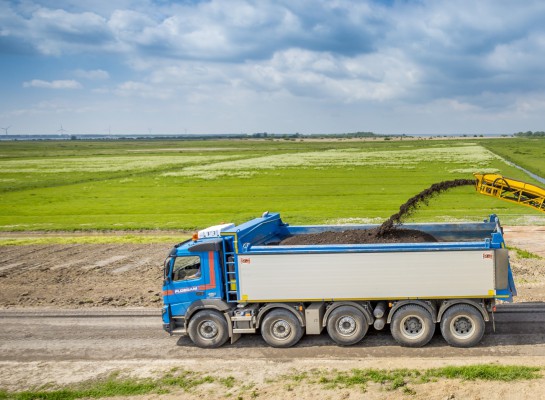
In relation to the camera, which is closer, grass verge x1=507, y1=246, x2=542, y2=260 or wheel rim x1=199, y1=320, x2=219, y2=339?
wheel rim x1=199, y1=320, x2=219, y2=339

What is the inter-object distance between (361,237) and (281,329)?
3.93 m

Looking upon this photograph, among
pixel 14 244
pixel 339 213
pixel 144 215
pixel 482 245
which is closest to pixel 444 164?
pixel 339 213

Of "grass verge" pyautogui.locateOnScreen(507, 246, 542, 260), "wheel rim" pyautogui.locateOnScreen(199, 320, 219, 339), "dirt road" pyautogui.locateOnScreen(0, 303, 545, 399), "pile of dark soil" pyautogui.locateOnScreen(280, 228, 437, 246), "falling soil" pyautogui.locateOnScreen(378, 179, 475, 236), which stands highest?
"falling soil" pyautogui.locateOnScreen(378, 179, 475, 236)

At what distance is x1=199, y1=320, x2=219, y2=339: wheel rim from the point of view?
1541 centimetres

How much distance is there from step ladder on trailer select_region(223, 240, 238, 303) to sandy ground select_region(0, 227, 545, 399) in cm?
177

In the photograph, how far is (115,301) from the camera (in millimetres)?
20719

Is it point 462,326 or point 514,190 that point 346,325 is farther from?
A: point 514,190

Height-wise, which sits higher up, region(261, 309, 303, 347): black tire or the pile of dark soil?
the pile of dark soil

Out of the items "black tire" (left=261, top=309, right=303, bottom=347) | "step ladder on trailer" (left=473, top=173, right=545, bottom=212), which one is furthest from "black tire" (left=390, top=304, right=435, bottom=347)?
"step ladder on trailer" (left=473, top=173, right=545, bottom=212)

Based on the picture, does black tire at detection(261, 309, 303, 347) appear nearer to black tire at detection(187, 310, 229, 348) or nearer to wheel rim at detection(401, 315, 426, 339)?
black tire at detection(187, 310, 229, 348)

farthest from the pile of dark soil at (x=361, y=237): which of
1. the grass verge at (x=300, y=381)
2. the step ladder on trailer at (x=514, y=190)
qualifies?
the grass verge at (x=300, y=381)

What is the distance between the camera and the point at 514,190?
1641 cm

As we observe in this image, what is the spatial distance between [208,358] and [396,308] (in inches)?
224

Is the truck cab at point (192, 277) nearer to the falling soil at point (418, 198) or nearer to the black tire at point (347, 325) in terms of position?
the black tire at point (347, 325)
